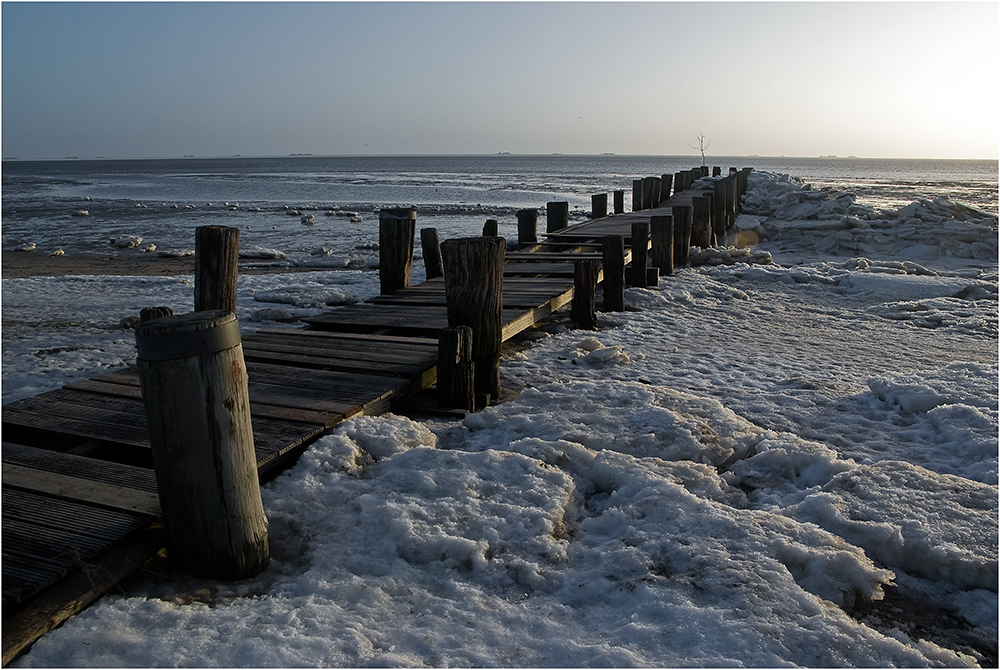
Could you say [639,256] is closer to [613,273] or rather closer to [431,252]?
[613,273]

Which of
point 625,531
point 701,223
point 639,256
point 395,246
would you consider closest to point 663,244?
point 639,256

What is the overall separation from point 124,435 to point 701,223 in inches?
483

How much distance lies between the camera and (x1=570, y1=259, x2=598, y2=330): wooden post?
7430 millimetres

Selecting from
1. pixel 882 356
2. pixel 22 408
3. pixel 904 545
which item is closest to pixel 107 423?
pixel 22 408

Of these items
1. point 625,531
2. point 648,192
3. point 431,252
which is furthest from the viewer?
point 648,192

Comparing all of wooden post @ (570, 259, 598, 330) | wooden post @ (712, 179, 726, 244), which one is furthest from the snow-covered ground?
wooden post @ (712, 179, 726, 244)

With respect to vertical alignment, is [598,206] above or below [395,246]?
above

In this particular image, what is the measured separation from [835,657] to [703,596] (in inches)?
→ 19.5

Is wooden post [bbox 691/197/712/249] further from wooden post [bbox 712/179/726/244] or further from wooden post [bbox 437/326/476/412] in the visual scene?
wooden post [bbox 437/326/476/412]

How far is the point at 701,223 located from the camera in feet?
45.8

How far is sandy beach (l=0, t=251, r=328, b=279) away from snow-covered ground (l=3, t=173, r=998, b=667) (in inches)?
285

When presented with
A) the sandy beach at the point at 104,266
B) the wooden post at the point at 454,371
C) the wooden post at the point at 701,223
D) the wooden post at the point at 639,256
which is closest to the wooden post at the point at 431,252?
the wooden post at the point at 639,256

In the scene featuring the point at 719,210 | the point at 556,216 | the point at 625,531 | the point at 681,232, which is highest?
the point at 719,210

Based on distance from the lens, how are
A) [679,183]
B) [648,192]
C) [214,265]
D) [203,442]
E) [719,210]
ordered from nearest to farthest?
[203,442], [214,265], [719,210], [648,192], [679,183]
